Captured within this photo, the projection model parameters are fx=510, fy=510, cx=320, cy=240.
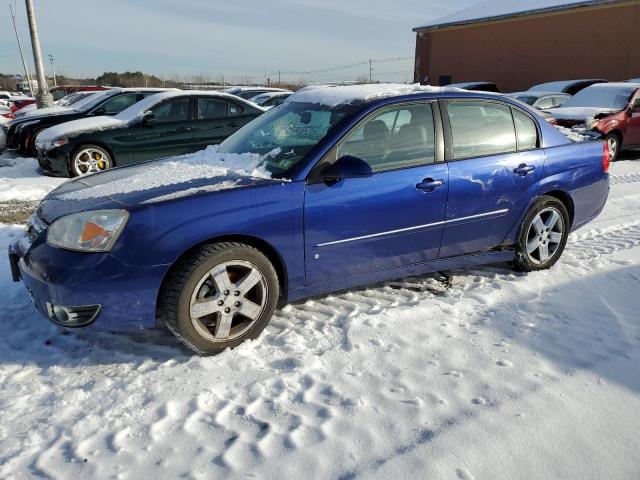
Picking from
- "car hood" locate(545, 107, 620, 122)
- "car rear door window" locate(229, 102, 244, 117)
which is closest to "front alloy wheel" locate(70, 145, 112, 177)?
"car rear door window" locate(229, 102, 244, 117)

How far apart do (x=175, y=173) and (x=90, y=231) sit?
0.81 m

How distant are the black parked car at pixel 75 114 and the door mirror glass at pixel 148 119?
90.2 inches

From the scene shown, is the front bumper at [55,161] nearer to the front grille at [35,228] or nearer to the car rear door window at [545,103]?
the front grille at [35,228]

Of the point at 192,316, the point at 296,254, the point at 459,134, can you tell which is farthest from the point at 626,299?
the point at 192,316

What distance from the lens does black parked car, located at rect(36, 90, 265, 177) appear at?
25.5 feet

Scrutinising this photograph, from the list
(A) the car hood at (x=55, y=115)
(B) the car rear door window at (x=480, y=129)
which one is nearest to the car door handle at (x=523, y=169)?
(B) the car rear door window at (x=480, y=129)

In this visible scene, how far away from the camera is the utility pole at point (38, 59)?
1373cm

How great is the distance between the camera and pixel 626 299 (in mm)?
3752

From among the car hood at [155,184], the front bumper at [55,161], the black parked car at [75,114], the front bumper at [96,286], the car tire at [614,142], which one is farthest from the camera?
the car tire at [614,142]

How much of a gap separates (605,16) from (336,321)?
2176 centimetres

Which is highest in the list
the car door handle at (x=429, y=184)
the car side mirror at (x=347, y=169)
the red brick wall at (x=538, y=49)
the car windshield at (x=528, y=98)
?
the red brick wall at (x=538, y=49)

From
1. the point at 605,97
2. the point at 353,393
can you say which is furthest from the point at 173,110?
the point at 605,97

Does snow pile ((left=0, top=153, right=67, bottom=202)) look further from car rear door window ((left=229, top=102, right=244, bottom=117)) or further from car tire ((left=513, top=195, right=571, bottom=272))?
car tire ((left=513, top=195, right=571, bottom=272))

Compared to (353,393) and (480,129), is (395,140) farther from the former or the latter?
(353,393)
